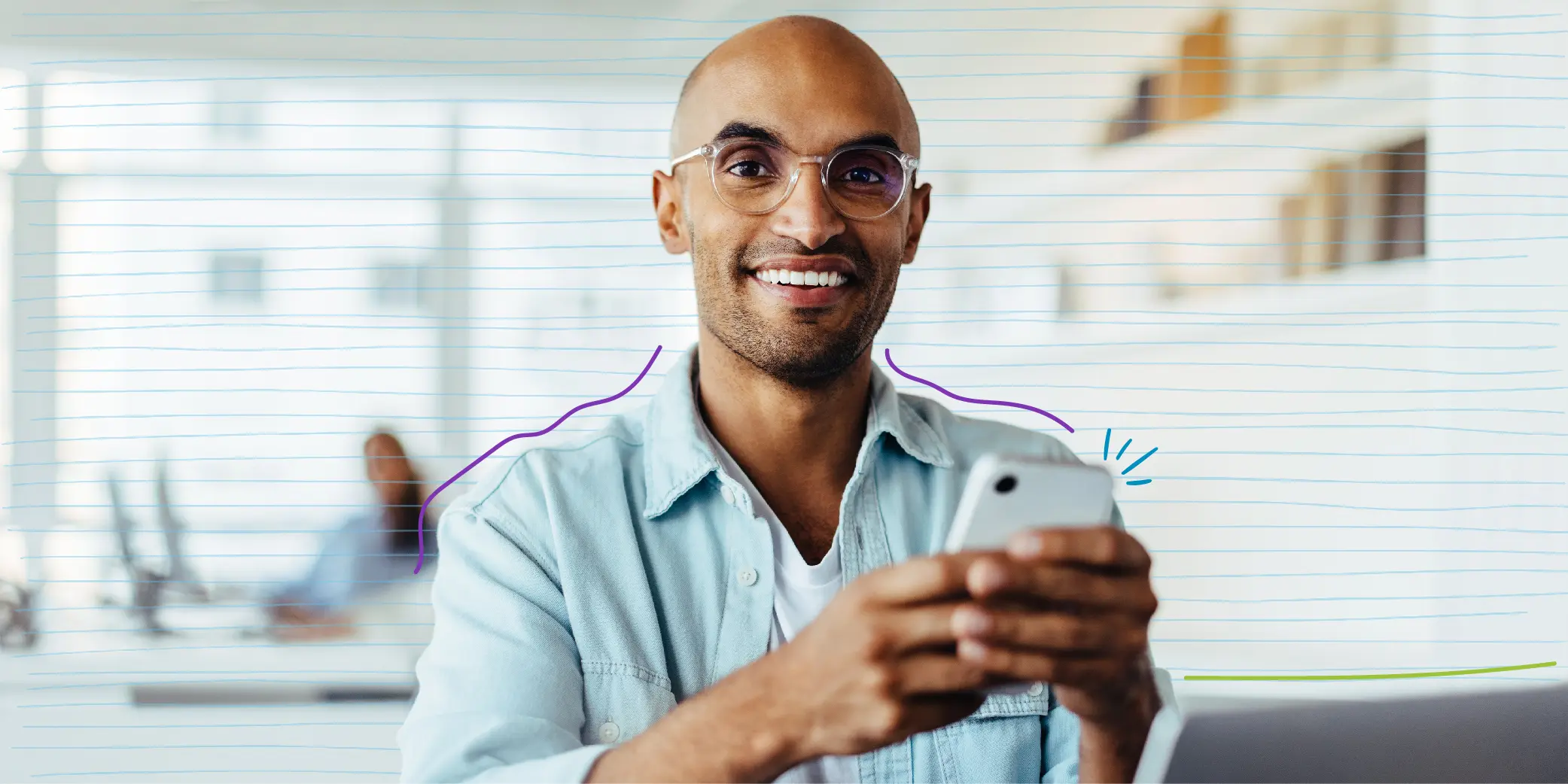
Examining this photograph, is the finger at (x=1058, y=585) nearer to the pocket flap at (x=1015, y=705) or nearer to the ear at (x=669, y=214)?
the pocket flap at (x=1015, y=705)

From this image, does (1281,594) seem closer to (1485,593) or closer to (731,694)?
(1485,593)

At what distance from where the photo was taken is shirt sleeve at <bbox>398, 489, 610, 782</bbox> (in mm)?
1028

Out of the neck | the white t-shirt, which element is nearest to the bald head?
the neck

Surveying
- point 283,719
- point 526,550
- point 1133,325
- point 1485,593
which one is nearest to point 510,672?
point 526,550

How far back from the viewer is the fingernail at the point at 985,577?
70 cm

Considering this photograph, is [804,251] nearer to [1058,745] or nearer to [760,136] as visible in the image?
[760,136]

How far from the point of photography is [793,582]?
1.29m

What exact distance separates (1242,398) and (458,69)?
148 cm

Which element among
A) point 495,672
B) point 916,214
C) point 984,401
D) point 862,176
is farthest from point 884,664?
point 984,401

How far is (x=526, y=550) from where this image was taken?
47.1 inches

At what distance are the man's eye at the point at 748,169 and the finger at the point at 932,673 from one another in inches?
28.1

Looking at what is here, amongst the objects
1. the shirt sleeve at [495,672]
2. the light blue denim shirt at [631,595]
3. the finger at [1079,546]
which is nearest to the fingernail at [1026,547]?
the finger at [1079,546]

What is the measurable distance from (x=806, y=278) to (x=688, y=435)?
8.8 inches

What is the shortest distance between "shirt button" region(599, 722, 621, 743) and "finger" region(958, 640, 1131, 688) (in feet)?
1.70
